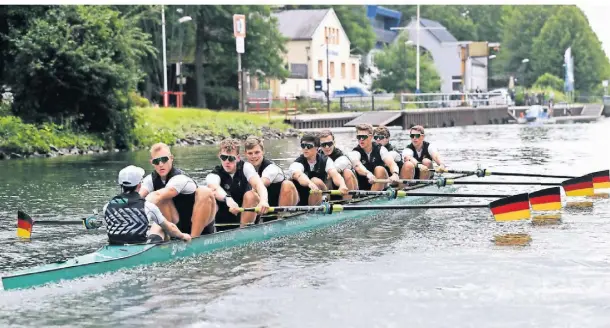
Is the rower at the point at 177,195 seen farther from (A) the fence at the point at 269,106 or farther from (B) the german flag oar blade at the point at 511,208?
(A) the fence at the point at 269,106

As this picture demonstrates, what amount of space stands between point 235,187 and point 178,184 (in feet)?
4.98

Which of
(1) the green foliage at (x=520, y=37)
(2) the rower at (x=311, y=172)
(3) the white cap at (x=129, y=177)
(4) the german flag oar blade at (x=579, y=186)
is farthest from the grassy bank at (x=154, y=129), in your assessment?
(1) the green foliage at (x=520, y=37)

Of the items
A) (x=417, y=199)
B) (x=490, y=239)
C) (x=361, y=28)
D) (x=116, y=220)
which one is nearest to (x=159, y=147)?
(x=116, y=220)

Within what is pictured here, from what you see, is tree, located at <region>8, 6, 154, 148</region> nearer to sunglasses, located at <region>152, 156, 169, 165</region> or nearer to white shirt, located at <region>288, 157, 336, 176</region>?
white shirt, located at <region>288, 157, 336, 176</region>

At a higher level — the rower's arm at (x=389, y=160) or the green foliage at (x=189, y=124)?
the green foliage at (x=189, y=124)

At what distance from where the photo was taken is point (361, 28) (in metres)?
96.3

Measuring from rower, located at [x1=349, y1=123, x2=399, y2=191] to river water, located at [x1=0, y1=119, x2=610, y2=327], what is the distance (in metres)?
0.70

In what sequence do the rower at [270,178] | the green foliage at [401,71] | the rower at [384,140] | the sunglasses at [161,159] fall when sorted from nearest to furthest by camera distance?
the sunglasses at [161,159], the rower at [270,178], the rower at [384,140], the green foliage at [401,71]

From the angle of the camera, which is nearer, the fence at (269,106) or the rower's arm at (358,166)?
the rower's arm at (358,166)

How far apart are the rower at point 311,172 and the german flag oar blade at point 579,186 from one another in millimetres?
5731

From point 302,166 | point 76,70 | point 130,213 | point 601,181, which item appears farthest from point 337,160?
point 76,70

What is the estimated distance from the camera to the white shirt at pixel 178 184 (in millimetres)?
12133

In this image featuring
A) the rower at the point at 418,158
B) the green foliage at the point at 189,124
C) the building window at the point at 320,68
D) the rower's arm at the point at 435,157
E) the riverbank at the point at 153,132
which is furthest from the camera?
the building window at the point at 320,68

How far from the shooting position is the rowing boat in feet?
34.1
